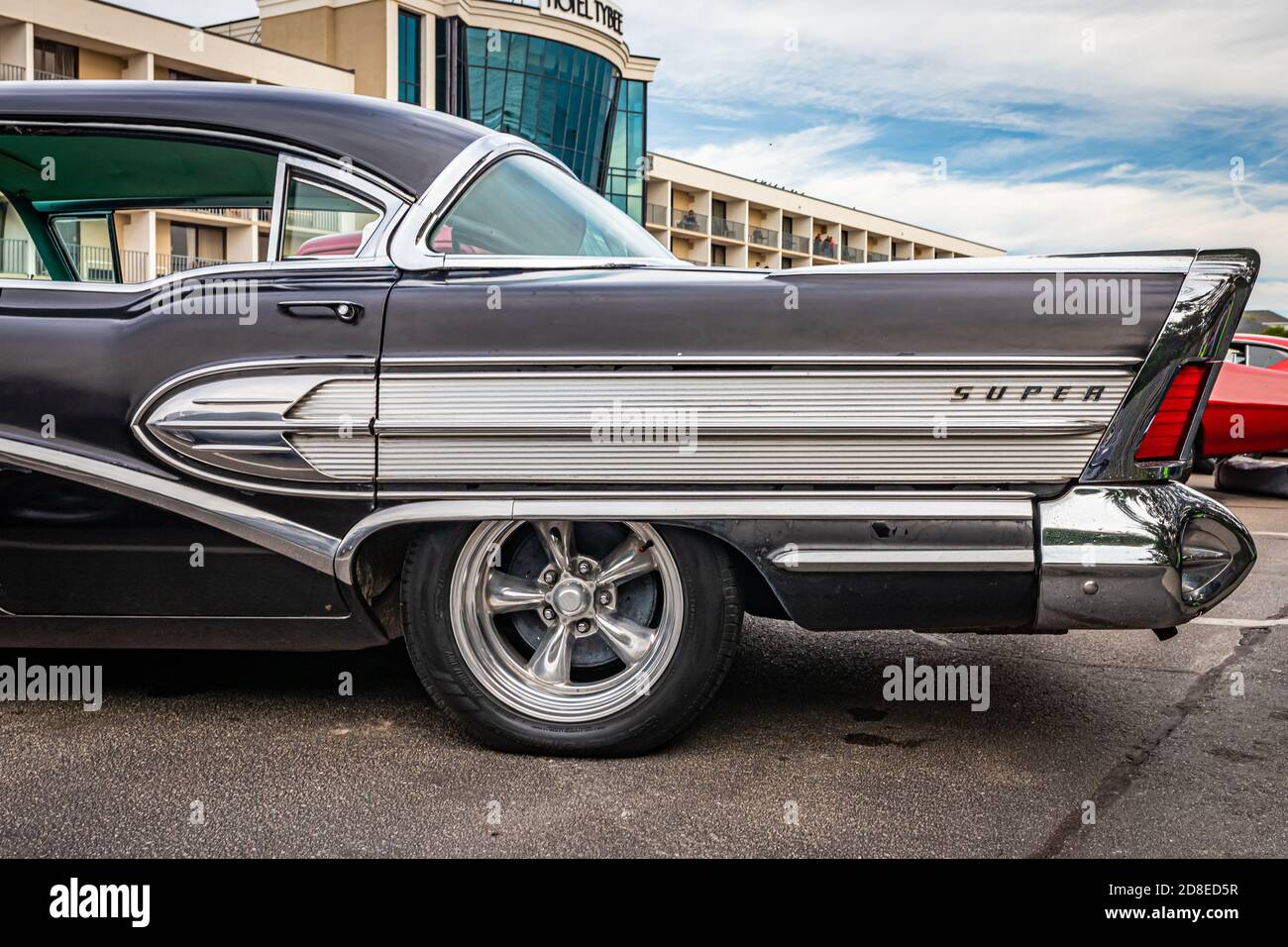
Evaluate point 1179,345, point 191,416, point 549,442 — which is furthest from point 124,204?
point 1179,345

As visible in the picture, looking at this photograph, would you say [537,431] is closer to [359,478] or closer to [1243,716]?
[359,478]

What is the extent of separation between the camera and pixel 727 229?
71.4 m

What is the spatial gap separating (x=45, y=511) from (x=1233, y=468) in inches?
417

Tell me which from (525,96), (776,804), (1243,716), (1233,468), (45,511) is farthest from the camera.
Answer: (525,96)

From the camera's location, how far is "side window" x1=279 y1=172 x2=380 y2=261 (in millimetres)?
3186

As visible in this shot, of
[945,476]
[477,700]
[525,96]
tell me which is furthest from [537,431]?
[525,96]

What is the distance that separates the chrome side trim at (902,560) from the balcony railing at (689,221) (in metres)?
66.3

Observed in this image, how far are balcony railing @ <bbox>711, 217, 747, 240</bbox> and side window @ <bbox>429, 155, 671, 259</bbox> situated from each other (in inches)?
2648

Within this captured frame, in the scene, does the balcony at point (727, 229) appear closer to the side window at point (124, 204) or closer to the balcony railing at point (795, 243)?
the balcony railing at point (795, 243)

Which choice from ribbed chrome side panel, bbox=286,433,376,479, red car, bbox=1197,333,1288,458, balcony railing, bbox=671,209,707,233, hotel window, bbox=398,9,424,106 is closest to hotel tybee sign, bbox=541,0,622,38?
hotel window, bbox=398,9,424,106

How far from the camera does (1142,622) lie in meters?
2.81

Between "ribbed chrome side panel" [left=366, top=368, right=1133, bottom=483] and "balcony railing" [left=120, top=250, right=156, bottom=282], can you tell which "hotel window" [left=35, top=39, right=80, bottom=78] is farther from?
"ribbed chrome side panel" [left=366, top=368, right=1133, bottom=483]

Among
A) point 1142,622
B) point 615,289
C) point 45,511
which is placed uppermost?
point 615,289

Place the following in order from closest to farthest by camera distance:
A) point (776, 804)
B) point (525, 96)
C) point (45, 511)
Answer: point (776, 804) < point (45, 511) < point (525, 96)
